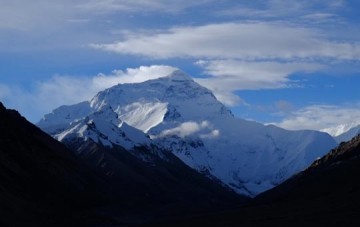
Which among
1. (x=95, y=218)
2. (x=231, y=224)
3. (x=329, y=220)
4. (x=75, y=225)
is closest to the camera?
(x=329, y=220)

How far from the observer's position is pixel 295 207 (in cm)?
11631

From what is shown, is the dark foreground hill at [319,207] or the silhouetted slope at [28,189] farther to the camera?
the silhouetted slope at [28,189]

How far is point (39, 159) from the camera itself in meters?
193

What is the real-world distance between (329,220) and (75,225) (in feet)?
254

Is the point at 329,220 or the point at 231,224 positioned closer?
the point at 329,220

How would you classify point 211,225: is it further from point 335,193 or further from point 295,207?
point 335,193

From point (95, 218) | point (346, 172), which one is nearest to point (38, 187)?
point (95, 218)

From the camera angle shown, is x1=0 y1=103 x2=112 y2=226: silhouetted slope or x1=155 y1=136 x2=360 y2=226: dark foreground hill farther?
x1=0 y1=103 x2=112 y2=226: silhouetted slope

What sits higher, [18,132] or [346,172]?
[18,132]

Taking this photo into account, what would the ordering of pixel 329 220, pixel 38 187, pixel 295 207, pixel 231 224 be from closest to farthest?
pixel 329 220
pixel 231 224
pixel 295 207
pixel 38 187

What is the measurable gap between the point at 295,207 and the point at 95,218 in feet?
250

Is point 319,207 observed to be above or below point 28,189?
below

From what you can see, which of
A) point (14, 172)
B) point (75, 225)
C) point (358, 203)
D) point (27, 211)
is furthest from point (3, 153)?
point (358, 203)

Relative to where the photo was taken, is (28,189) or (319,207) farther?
(28,189)
